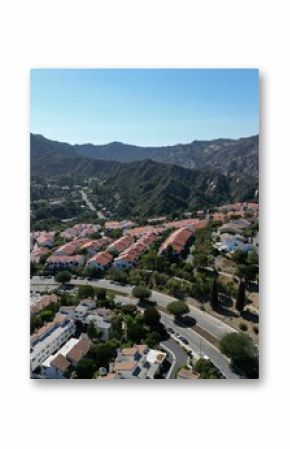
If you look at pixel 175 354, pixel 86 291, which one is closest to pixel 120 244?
pixel 86 291

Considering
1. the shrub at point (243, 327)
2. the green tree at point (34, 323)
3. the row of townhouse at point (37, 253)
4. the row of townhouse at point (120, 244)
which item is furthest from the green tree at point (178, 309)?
the row of townhouse at point (37, 253)

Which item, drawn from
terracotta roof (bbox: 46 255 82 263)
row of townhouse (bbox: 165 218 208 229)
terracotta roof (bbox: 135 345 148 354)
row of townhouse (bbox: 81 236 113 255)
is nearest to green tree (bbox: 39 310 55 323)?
terracotta roof (bbox: 46 255 82 263)

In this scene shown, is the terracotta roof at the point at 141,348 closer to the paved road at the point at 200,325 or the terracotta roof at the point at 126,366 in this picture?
the terracotta roof at the point at 126,366

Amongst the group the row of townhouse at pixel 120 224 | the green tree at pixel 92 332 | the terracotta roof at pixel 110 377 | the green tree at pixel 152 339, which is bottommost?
the terracotta roof at pixel 110 377

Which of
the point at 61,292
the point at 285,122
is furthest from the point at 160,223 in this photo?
the point at 285,122

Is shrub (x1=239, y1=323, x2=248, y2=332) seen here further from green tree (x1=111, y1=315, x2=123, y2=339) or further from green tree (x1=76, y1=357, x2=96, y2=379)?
green tree (x1=76, y1=357, x2=96, y2=379)
